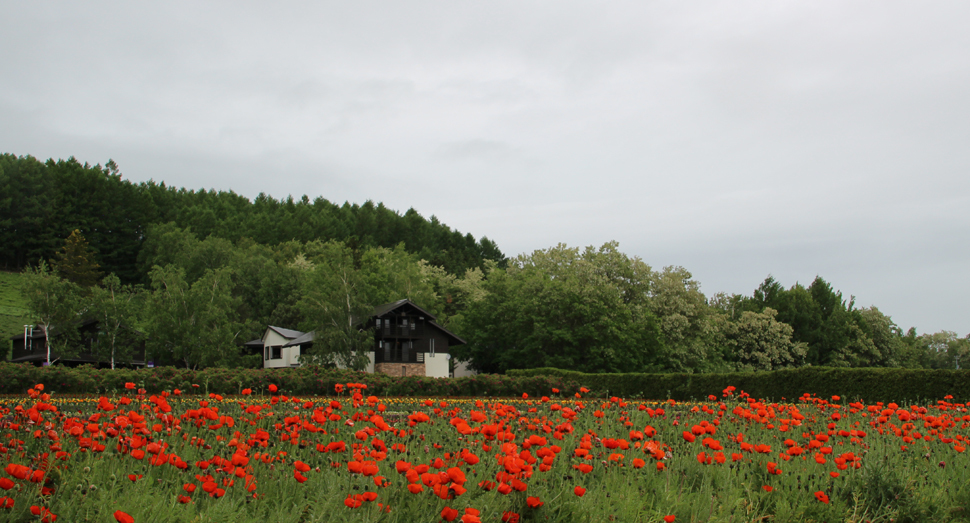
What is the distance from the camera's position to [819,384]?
21984mm

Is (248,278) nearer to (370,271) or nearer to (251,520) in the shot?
(370,271)

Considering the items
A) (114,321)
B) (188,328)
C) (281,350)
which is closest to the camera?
(188,328)

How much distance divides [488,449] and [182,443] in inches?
97.4

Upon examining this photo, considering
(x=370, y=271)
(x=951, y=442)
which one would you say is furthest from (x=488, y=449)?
(x=370, y=271)

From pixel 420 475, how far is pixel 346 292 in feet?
133

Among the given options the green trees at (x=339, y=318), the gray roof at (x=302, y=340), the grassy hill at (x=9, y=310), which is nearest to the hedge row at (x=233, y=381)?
the green trees at (x=339, y=318)

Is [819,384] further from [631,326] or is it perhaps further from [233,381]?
[631,326]

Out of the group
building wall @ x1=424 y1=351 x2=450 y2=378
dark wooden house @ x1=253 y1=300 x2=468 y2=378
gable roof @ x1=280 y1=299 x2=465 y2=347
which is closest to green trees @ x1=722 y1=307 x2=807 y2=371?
gable roof @ x1=280 y1=299 x2=465 y2=347

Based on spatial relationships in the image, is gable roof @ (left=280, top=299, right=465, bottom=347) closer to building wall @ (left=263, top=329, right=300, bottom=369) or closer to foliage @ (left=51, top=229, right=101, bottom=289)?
building wall @ (left=263, top=329, right=300, bottom=369)

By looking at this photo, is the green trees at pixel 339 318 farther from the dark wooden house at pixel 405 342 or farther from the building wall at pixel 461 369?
the building wall at pixel 461 369

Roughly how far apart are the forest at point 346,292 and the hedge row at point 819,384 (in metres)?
13.7

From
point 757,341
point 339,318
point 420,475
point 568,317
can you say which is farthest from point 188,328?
point 757,341

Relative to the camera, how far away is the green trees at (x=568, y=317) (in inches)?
1709

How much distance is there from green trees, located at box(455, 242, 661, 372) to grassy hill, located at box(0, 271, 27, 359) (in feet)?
113
